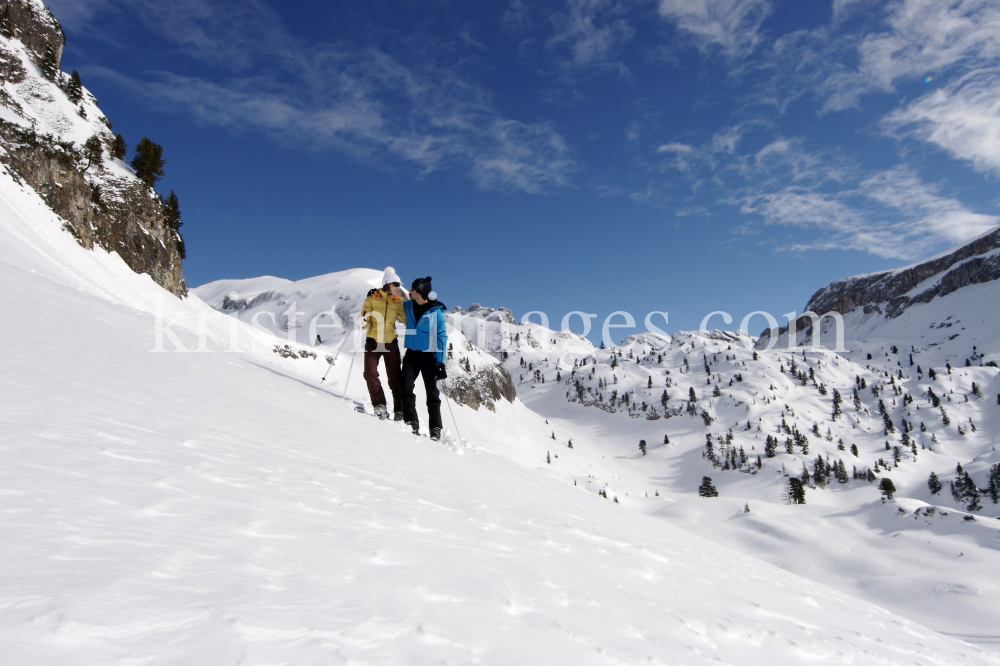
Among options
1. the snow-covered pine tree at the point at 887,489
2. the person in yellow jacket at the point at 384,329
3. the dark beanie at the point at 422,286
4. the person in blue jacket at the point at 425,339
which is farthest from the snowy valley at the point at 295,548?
the snow-covered pine tree at the point at 887,489

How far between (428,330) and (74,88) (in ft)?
197

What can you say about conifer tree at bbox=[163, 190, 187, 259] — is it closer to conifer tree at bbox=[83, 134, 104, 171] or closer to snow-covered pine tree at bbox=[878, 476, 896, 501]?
conifer tree at bbox=[83, 134, 104, 171]

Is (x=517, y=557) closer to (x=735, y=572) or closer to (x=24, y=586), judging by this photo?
(x=24, y=586)

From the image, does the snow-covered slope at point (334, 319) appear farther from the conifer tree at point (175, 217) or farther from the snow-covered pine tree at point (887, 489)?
the snow-covered pine tree at point (887, 489)

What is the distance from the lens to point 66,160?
3816 cm

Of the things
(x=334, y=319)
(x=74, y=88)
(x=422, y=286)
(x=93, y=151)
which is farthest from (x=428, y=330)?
(x=334, y=319)

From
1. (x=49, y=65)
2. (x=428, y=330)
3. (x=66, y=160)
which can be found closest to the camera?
(x=428, y=330)

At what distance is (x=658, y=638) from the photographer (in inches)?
140

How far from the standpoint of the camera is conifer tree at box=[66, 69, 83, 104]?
158 ft

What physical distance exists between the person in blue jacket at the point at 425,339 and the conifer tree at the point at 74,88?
57.9 meters

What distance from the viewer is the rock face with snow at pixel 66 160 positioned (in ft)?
117

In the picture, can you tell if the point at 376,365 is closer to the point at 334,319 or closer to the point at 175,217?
the point at 175,217

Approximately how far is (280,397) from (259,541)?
813 centimetres

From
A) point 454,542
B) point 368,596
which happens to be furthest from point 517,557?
point 368,596
